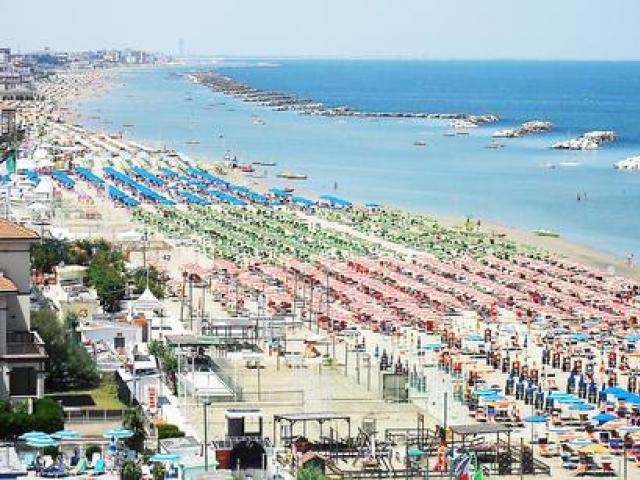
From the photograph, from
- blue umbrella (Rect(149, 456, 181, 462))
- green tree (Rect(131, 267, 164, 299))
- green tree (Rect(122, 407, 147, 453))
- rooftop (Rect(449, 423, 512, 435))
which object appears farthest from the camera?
green tree (Rect(131, 267, 164, 299))

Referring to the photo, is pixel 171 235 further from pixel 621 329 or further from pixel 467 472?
pixel 467 472

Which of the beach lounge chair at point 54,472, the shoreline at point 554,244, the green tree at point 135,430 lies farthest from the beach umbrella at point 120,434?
the shoreline at point 554,244

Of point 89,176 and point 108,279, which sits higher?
point 108,279

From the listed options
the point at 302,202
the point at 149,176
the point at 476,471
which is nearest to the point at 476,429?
the point at 476,471

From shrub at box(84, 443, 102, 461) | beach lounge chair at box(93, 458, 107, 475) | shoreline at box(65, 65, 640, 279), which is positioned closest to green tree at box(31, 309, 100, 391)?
shrub at box(84, 443, 102, 461)

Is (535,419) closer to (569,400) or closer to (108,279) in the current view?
(569,400)

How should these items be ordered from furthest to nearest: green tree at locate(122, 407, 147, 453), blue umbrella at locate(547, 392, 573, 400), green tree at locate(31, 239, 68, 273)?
green tree at locate(31, 239, 68, 273), blue umbrella at locate(547, 392, 573, 400), green tree at locate(122, 407, 147, 453)

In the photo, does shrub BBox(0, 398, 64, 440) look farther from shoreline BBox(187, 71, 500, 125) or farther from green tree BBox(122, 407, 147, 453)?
shoreline BBox(187, 71, 500, 125)
